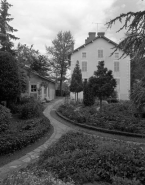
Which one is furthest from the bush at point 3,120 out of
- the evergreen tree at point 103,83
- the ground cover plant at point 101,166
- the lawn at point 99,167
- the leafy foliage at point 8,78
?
the evergreen tree at point 103,83

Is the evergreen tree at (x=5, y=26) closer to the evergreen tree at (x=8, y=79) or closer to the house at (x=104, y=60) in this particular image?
the evergreen tree at (x=8, y=79)

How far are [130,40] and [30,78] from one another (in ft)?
58.4

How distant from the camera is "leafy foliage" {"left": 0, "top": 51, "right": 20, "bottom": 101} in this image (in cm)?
930

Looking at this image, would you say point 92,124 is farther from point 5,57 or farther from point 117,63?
point 117,63

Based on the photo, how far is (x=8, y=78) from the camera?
31.1 feet

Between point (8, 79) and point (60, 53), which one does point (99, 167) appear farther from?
point (60, 53)

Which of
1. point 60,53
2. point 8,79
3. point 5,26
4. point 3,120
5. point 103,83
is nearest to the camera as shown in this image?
point 3,120

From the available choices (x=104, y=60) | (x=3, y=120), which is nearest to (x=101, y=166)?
(x=3, y=120)

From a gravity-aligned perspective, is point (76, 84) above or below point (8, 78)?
above

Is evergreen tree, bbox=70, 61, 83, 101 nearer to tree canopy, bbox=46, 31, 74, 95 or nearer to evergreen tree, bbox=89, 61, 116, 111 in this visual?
evergreen tree, bbox=89, 61, 116, 111

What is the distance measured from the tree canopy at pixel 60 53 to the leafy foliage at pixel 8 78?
23.7 meters

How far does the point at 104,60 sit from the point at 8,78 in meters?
18.2

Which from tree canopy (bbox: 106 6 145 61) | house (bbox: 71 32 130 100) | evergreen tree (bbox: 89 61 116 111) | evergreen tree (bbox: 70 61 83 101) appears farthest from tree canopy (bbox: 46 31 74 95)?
tree canopy (bbox: 106 6 145 61)

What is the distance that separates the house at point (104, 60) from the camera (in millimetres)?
24062
